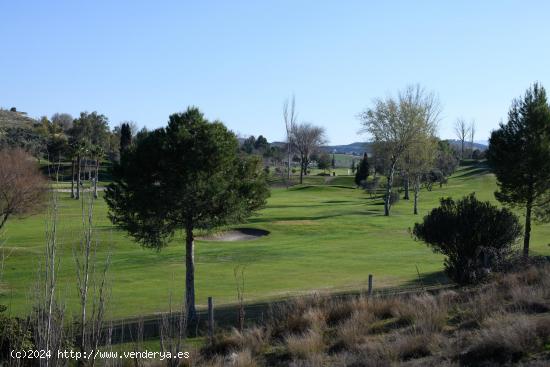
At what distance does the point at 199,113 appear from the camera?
A: 24219 mm

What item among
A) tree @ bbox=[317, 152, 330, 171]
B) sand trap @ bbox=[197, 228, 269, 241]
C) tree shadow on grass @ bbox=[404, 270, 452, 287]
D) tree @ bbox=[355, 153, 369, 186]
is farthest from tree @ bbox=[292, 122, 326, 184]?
tree shadow on grass @ bbox=[404, 270, 452, 287]

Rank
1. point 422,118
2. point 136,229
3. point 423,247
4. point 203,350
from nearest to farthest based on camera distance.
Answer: point 203,350 → point 136,229 → point 423,247 → point 422,118

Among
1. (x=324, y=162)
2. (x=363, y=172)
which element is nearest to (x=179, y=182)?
(x=363, y=172)

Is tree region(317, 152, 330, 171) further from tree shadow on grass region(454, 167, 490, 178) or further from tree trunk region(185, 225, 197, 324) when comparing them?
tree trunk region(185, 225, 197, 324)

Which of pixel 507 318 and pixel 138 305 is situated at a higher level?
pixel 507 318

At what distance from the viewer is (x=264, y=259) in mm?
39438

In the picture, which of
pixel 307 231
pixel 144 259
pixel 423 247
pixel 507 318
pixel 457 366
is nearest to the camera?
pixel 457 366

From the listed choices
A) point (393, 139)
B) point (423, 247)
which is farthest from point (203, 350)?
point (393, 139)

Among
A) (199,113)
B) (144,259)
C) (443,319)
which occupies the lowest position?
(144,259)

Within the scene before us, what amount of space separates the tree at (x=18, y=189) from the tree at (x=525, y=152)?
3246 centimetres

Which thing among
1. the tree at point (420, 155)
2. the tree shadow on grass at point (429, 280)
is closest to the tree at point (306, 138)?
the tree at point (420, 155)

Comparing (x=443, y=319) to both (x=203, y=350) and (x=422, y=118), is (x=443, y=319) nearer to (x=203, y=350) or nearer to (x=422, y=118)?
(x=203, y=350)

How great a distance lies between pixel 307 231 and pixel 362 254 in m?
13.4

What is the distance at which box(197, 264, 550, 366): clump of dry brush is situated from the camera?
31.1 feet
